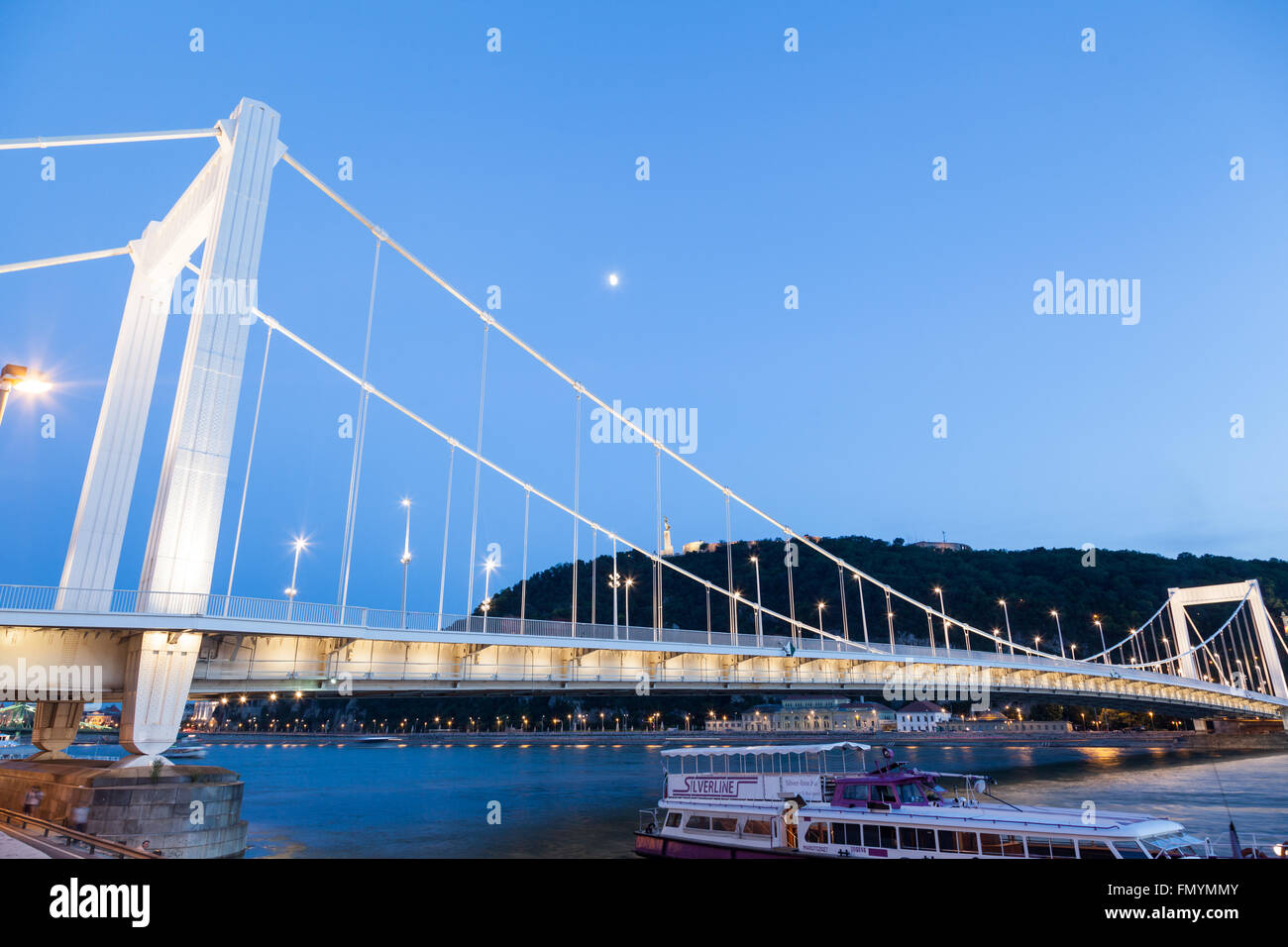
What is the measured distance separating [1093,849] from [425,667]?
21.9 meters

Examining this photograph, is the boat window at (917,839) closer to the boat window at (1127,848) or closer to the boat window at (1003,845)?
the boat window at (1003,845)

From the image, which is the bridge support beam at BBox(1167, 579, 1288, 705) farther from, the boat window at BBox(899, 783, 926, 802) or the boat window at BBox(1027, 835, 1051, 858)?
the boat window at BBox(1027, 835, 1051, 858)

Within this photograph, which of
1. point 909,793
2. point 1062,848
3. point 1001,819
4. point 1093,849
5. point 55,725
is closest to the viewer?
point 1093,849

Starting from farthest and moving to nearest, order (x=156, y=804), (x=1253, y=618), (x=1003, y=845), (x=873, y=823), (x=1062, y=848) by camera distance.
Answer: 1. (x=1253, y=618)
2. (x=873, y=823)
3. (x=156, y=804)
4. (x=1003, y=845)
5. (x=1062, y=848)

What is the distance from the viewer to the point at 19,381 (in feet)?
59.9

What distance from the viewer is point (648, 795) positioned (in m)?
51.5

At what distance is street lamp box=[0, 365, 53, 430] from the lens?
17.9 m

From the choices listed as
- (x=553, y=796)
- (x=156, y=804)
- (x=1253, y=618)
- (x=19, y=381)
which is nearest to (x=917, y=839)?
(x=156, y=804)

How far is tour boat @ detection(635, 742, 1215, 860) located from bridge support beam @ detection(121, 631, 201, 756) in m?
16.4

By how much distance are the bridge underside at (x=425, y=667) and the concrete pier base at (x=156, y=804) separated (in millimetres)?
1033

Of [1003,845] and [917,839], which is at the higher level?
[1003,845]

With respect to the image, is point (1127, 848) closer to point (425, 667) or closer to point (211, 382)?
point (425, 667)

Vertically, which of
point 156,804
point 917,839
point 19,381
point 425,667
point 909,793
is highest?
point 19,381
